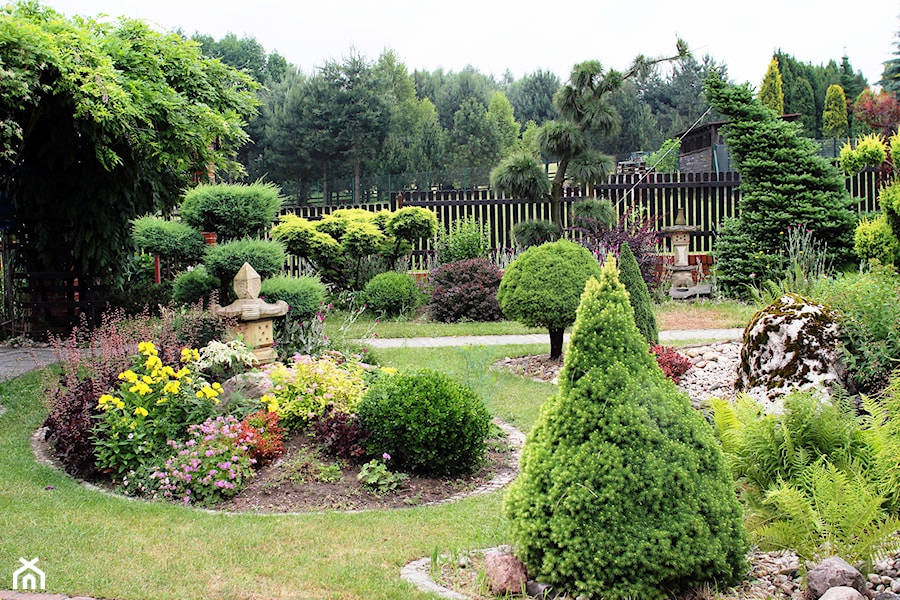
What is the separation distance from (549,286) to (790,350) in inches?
114

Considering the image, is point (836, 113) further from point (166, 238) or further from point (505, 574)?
point (505, 574)

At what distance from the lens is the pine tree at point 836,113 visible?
131 ft

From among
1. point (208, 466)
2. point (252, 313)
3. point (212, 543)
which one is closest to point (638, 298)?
point (252, 313)

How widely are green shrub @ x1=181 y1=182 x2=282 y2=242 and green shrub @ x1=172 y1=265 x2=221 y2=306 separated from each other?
45cm

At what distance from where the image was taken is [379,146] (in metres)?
38.4

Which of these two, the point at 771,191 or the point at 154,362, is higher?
the point at 771,191

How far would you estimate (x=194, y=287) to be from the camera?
7305 millimetres

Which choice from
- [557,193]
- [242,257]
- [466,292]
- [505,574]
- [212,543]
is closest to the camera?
[505,574]

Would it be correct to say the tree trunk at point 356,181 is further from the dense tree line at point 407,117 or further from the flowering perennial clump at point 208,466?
the flowering perennial clump at point 208,466

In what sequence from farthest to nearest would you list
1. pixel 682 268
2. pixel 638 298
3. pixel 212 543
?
1. pixel 682 268
2. pixel 638 298
3. pixel 212 543

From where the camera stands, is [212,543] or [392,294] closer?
[212,543]

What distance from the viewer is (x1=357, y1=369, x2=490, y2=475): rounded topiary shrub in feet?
15.3

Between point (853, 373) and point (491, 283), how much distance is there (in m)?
7.41

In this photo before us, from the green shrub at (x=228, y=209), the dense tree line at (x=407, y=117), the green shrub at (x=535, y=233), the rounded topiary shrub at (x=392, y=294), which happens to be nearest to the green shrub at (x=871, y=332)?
the green shrub at (x=228, y=209)
